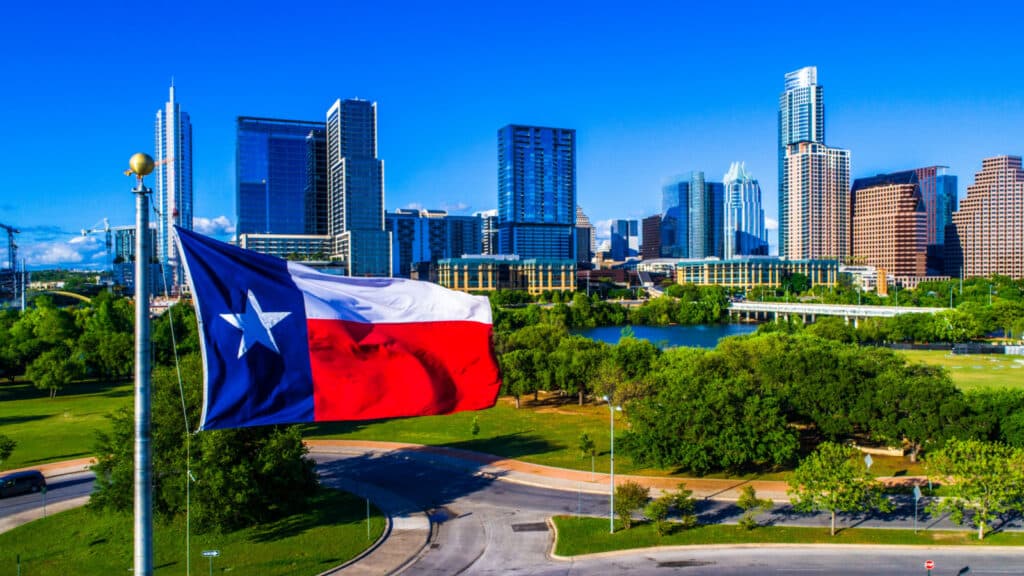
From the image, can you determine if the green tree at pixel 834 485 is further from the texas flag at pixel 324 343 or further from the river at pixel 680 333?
the river at pixel 680 333

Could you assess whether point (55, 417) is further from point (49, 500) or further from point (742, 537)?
point (742, 537)

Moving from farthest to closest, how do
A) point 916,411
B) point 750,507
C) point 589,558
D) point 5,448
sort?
point 916,411 → point 5,448 → point 750,507 → point 589,558

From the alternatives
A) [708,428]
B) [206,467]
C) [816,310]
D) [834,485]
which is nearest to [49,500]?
[206,467]

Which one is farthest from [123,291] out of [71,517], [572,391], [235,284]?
[235,284]

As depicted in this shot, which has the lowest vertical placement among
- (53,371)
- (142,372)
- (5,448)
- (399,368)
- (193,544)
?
(193,544)

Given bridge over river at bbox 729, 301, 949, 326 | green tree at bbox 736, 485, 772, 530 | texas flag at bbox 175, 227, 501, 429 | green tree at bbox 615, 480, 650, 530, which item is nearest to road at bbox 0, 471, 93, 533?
green tree at bbox 615, 480, 650, 530

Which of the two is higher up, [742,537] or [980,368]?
[980,368]

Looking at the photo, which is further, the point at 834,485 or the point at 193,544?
the point at 834,485
